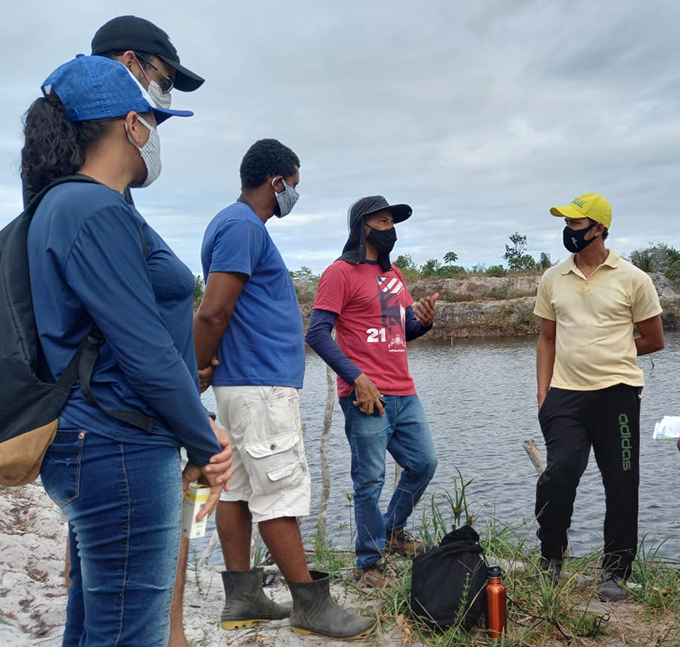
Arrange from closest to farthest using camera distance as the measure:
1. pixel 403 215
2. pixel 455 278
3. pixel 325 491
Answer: pixel 403 215
pixel 325 491
pixel 455 278

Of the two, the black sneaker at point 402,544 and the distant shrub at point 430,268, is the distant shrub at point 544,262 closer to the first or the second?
the distant shrub at point 430,268

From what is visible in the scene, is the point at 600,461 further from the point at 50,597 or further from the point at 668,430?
the point at 50,597

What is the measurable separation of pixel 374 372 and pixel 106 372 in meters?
2.53

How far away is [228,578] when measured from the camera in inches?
142

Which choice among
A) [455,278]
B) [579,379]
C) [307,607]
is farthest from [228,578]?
[455,278]

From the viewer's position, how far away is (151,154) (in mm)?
2248

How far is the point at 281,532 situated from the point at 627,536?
7.41ft

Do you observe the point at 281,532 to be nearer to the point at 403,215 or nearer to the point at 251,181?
the point at 251,181

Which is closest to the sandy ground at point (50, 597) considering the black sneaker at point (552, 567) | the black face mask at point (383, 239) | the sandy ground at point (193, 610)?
the sandy ground at point (193, 610)

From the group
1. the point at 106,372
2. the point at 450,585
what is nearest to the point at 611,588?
the point at 450,585

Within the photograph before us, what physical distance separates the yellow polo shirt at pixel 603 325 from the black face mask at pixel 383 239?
116 cm

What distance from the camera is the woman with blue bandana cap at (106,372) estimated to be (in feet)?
6.27

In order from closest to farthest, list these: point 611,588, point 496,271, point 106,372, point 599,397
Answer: point 106,372, point 611,588, point 599,397, point 496,271

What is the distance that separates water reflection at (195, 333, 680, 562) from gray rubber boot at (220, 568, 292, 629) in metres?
2.93
